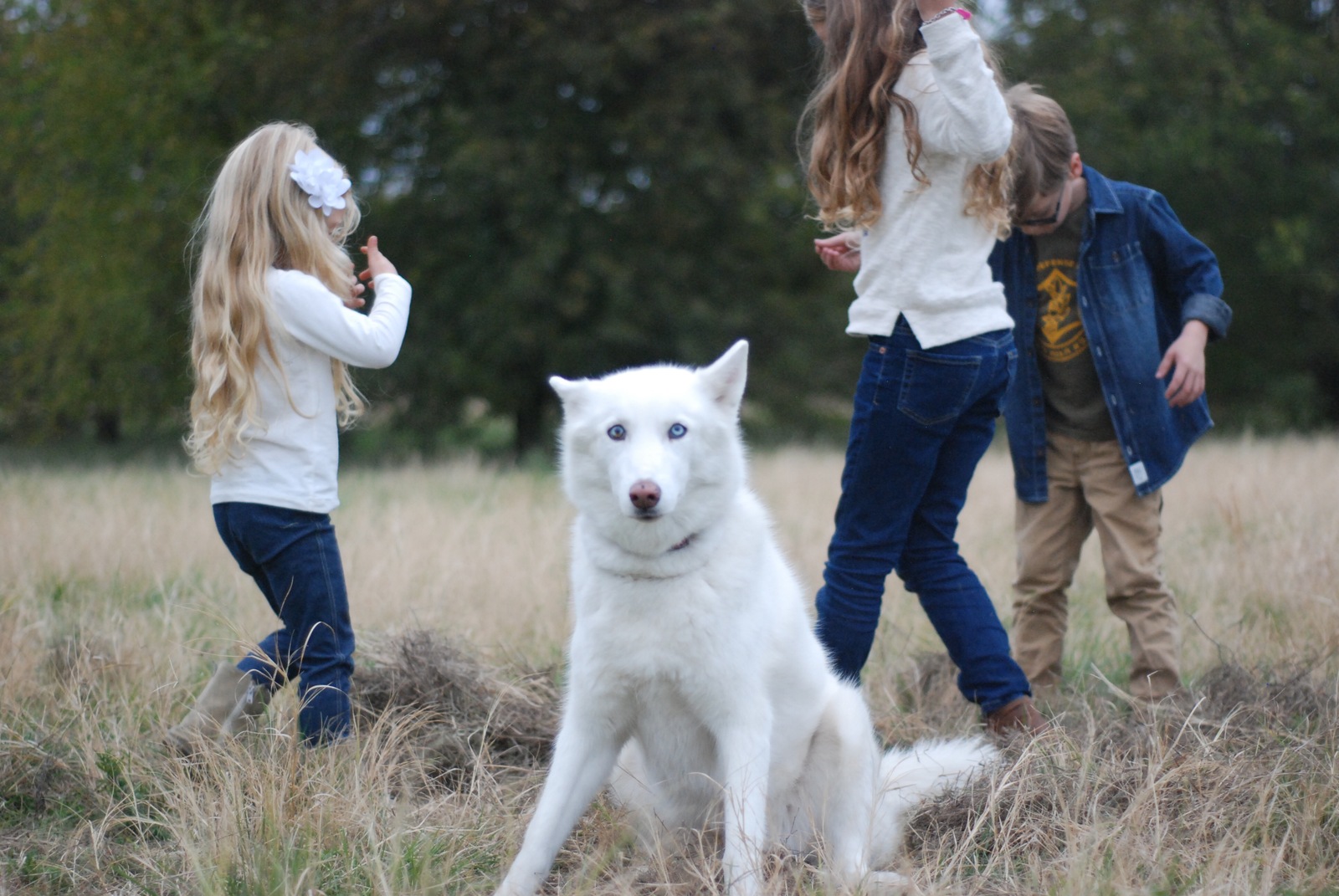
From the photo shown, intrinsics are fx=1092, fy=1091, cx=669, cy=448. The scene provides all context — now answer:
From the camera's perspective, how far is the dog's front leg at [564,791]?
8.19 feet

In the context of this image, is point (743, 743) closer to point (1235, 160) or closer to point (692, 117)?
point (692, 117)

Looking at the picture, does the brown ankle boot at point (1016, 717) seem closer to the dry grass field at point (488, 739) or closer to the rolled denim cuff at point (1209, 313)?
the dry grass field at point (488, 739)

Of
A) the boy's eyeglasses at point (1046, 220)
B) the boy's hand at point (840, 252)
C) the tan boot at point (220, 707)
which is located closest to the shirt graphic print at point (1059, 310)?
the boy's eyeglasses at point (1046, 220)

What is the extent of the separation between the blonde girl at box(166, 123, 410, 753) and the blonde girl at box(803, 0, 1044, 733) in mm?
1344

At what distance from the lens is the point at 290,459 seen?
10.1 ft

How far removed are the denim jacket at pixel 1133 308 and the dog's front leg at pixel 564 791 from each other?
210 centimetres

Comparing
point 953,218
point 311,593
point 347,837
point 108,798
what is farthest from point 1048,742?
point 108,798

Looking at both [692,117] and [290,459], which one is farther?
[692,117]

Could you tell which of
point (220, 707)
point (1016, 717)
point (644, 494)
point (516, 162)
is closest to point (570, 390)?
point (644, 494)

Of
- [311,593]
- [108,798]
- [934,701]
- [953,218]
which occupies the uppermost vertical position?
[953,218]

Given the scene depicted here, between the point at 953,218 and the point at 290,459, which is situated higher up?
the point at 953,218

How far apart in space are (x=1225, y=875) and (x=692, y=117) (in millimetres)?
12540

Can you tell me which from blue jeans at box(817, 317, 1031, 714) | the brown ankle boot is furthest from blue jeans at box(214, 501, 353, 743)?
the brown ankle boot

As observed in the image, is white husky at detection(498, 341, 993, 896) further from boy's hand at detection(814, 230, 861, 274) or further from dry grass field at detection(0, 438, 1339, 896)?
boy's hand at detection(814, 230, 861, 274)
